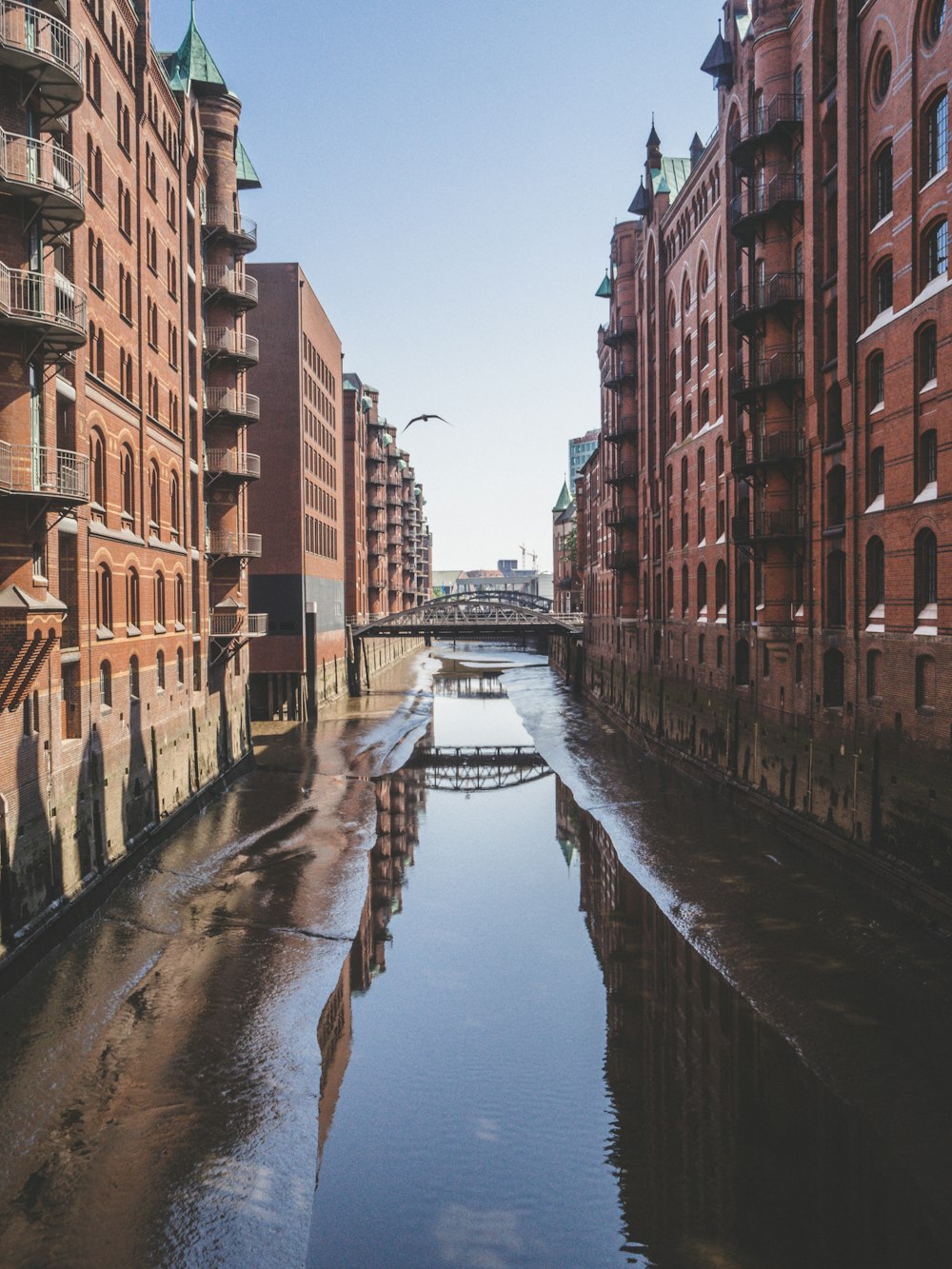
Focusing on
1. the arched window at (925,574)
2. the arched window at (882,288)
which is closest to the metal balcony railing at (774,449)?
the arched window at (882,288)

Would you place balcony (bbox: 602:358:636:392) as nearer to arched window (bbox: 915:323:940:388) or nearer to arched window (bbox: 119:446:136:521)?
arched window (bbox: 119:446:136:521)

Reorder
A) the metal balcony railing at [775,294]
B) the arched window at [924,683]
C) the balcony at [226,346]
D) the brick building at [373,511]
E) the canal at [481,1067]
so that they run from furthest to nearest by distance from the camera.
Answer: the brick building at [373,511]
the balcony at [226,346]
the metal balcony railing at [775,294]
the arched window at [924,683]
the canal at [481,1067]

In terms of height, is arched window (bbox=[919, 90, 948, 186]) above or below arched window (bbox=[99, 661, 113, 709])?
above

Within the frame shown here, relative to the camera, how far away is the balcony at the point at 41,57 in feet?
50.0

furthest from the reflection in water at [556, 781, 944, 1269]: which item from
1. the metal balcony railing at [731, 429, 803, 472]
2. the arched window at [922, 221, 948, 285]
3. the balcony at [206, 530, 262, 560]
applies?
the balcony at [206, 530, 262, 560]

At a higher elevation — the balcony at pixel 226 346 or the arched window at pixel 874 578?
the balcony at pixel 226 346

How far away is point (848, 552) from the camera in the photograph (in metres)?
23.5

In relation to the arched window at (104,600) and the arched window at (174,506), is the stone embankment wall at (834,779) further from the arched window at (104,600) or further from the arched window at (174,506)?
the arched window at (174,506)

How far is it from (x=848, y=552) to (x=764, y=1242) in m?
16.8

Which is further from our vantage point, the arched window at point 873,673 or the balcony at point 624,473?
the balcony at point 624,473

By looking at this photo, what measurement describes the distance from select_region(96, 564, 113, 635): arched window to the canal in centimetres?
533

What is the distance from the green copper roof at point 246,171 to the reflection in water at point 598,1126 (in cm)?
2958

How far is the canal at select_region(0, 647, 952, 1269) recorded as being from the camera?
9906 millimetres

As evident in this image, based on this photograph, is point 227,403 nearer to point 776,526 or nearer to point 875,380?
point 776,526
